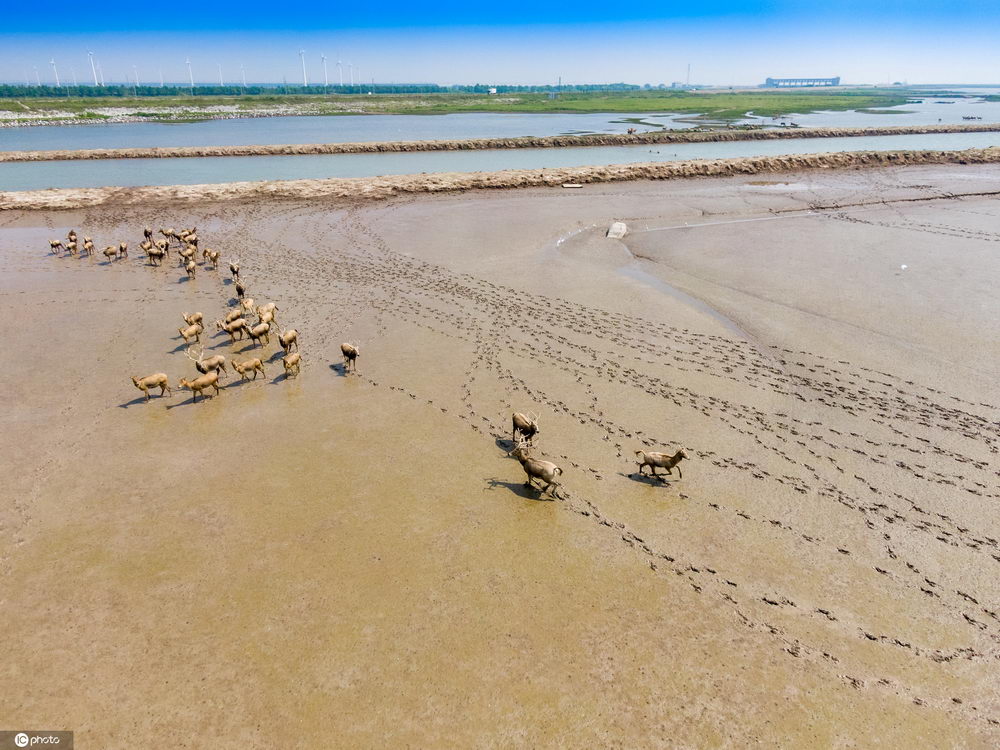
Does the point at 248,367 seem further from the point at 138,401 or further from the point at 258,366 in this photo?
the point at 138,401

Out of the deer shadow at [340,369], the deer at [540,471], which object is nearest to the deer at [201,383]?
the deer shadow at [340,369]

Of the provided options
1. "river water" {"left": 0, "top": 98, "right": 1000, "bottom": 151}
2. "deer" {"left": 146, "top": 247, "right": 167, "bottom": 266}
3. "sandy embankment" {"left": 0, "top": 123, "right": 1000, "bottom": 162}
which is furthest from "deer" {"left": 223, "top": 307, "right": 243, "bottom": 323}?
"river water" {"left": 0, "top": 98, "right": 1000, "bottom": 151}

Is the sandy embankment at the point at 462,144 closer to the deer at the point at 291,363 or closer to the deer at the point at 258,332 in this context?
the deer at the point at 258,332

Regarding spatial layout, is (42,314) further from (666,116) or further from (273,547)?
(666,116)

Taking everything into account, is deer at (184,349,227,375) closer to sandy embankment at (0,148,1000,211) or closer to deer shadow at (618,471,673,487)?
deer shadow at (618,471,673,487)

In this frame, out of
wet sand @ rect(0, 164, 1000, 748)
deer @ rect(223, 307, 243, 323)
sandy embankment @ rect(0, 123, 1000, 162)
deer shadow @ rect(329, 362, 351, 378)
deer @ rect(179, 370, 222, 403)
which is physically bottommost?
wet sand @ rect(0, 164, 1000, 748)

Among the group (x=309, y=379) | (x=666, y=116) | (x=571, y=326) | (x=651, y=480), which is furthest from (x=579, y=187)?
(x=666, y=116)
